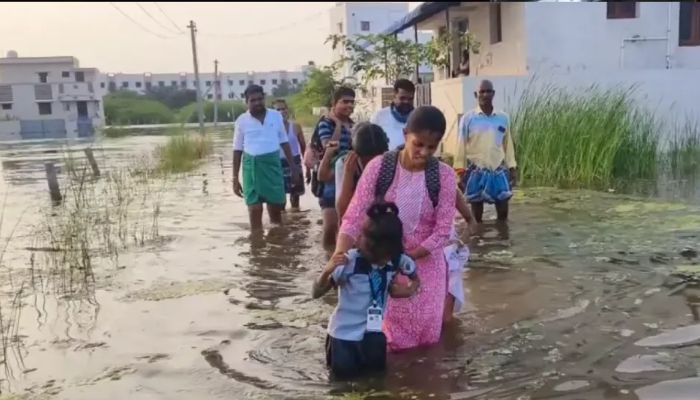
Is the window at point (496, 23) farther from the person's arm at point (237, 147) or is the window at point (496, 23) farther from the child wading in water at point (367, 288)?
the child wading in water at point (367, 288)

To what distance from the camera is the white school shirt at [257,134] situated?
25.5 feet

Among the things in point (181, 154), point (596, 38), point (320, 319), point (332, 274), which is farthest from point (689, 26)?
point (332, 274)

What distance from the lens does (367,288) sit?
11.9 feet

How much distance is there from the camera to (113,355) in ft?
14.8

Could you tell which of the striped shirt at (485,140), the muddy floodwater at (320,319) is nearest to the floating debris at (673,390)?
the muddy floodwater at (320,319)

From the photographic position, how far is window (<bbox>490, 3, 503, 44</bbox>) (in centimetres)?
1800

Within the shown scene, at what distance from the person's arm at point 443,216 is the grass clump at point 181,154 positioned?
14381 millimetres

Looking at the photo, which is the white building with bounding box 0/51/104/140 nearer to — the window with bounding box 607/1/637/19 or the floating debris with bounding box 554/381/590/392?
the window with bounding box 607/1/637/19

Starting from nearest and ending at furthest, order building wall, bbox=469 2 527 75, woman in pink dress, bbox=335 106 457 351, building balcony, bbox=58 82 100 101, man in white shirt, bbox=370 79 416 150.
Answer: woman in pink dress, bbox=335 106 457 351
man in white shirt, bbox=370 79 416 150
building wall, bbox=469 2 527 75
building balcony, bbox=58 82 100 101

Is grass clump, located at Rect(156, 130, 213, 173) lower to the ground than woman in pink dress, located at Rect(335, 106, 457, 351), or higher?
lower

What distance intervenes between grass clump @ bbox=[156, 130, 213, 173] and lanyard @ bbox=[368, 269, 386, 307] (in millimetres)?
14467

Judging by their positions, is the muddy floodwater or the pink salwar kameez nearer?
the pink salwar kameez

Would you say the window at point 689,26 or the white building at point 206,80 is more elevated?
the white building at point 206,80

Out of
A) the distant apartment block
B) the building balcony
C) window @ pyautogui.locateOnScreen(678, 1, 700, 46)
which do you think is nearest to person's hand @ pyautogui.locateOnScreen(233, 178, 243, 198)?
window @ pyautogui.locateOnScreen(678, 1, 700, 46)
